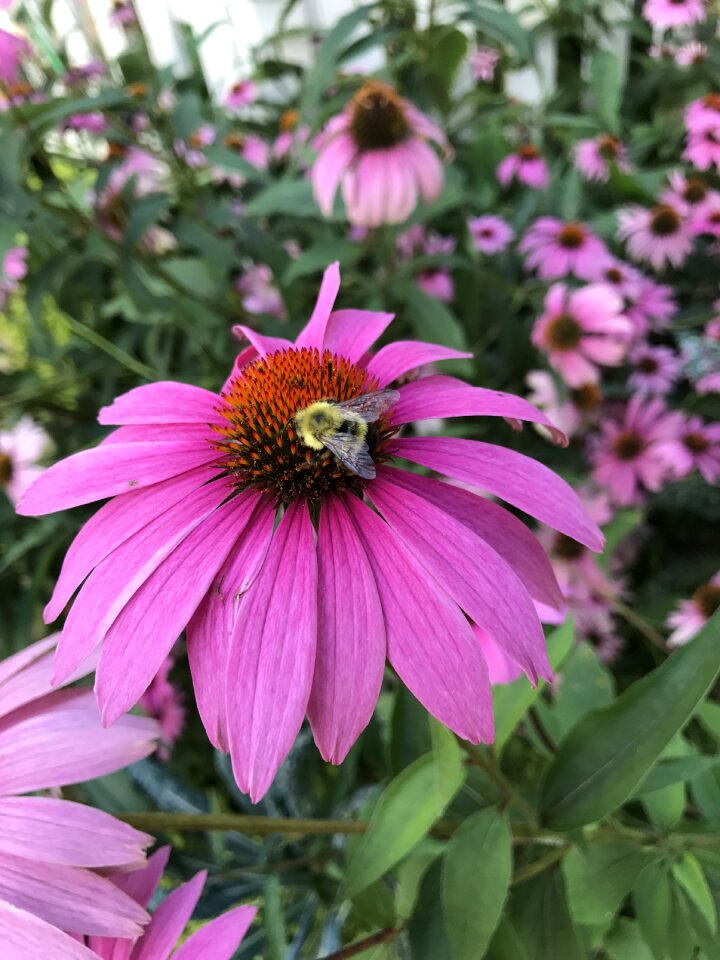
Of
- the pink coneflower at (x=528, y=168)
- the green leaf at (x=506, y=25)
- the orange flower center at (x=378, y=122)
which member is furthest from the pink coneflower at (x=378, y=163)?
the pink coneflower at (x=528, y=168)

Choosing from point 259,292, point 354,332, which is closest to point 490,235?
point 259,292

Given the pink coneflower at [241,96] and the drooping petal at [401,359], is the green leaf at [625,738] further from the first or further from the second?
the pink coneflower at [241,96]

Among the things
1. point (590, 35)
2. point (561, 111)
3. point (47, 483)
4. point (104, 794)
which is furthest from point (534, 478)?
point (590, 35)

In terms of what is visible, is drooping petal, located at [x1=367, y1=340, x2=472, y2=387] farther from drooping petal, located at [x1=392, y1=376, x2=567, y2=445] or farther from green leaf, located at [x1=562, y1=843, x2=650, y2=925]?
green leaf, located at [x1=562, y1=843, x2=650, y2=925]

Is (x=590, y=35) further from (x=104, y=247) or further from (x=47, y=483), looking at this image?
(x=47, y=483)

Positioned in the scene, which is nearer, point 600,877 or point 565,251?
point 600,877

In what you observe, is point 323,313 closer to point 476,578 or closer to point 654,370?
point 476,578

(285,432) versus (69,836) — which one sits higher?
(285,432)

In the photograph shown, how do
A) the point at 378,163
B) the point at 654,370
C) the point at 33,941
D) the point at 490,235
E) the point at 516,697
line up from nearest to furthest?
the point at 33,941 → the point at 516,697 → the point at 378,163 → the point at 654,370 → the point at 490,235
